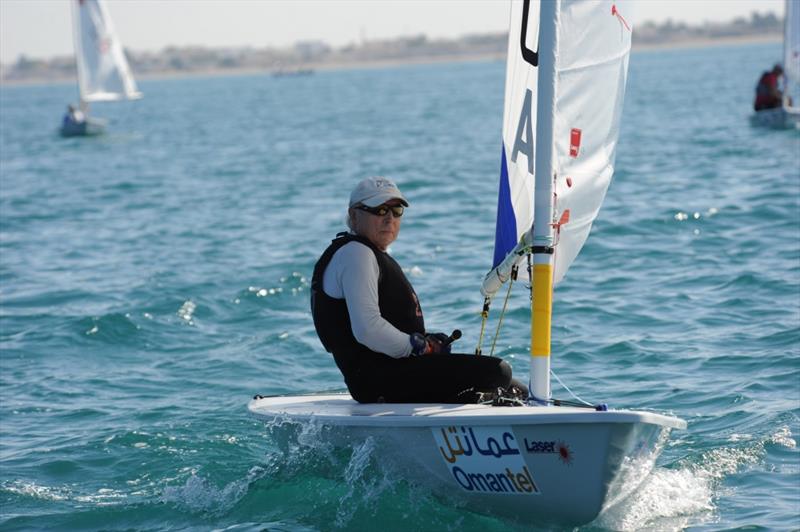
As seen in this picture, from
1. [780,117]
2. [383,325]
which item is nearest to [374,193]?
[383,325]

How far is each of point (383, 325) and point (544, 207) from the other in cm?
88

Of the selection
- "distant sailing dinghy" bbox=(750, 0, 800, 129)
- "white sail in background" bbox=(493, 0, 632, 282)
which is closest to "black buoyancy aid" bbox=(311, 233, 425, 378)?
"white sail in background" bbox=(493, 0, 632, 282)

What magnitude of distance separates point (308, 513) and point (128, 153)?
25.4 m

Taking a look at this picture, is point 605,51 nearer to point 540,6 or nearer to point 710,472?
point 540,6

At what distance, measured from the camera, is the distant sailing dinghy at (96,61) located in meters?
35.8

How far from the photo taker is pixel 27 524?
5.70 m

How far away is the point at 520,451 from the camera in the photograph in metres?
4.68

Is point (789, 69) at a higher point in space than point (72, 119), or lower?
higher

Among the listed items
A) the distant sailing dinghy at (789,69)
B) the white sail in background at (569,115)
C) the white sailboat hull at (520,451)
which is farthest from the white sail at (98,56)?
the white sailboat hull at (520,451)

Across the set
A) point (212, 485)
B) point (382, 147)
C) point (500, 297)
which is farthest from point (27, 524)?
point (382, 147)

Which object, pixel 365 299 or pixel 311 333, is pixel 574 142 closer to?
pixel 365 299

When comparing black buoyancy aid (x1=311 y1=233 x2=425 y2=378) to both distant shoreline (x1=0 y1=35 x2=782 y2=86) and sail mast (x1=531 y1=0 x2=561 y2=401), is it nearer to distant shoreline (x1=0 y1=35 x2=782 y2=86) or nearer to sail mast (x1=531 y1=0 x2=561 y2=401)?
sail mast (x1=531 y1=0 x2=561 y2=401)

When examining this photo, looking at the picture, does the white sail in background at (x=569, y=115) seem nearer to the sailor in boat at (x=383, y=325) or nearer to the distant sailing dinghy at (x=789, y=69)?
the sailor in boat at (x=383, y=325)

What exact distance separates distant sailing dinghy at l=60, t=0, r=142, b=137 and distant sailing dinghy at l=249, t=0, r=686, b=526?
31327mm
